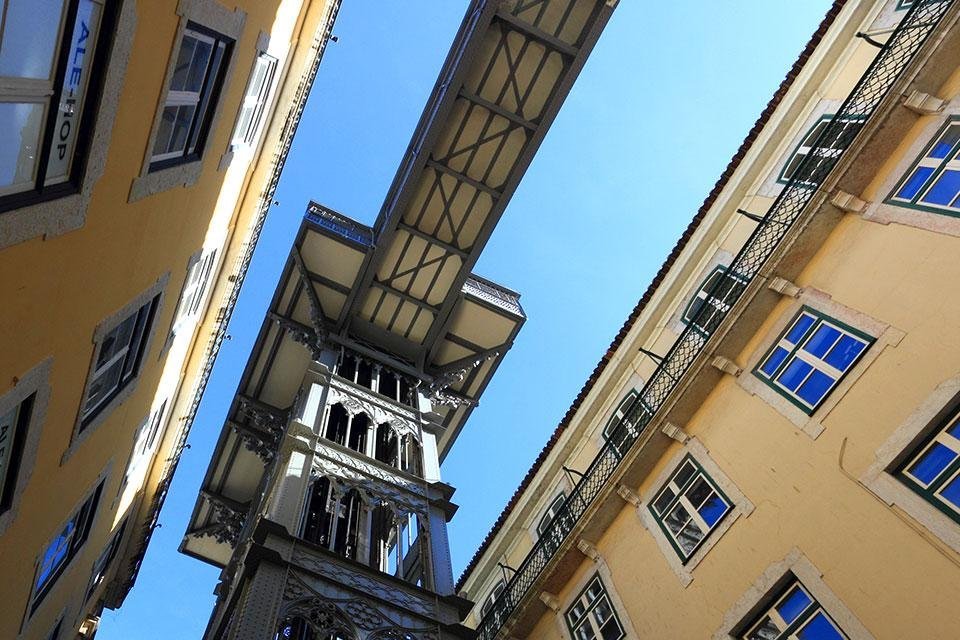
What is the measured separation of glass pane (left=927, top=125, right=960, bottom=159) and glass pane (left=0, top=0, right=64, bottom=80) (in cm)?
960

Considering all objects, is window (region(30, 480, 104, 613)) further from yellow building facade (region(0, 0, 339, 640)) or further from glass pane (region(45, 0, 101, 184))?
glass pane (region(45, 0, 101, 184))

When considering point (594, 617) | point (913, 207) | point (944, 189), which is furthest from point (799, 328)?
point (594, 617)

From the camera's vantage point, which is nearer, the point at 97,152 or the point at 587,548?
the point at 97,152

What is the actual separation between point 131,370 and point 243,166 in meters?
4.19

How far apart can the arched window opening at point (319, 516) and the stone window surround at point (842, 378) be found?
8.70 m

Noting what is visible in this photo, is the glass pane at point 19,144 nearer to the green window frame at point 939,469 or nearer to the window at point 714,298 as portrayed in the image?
the green window frame at point 939,469

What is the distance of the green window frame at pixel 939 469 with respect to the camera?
7160 millimetres

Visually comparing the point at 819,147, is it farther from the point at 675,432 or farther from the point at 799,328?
the point at 675,432

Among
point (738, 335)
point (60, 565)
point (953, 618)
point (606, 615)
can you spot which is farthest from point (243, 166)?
point (953, 618)

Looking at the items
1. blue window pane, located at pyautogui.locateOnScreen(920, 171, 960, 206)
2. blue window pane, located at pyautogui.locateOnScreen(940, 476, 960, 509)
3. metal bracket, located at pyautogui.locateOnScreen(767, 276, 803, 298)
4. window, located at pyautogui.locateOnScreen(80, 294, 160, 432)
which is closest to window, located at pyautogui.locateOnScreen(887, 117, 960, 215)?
blue window pane, located at pyautogui.locateOnScreen(920, 171, 960, 206)

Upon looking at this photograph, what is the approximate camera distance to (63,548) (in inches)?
454

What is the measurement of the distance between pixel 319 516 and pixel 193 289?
247 inches

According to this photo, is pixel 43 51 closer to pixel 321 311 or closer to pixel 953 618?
pixel 953 618

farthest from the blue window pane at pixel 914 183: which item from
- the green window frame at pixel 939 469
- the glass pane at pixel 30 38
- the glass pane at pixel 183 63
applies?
the glass pane at pixel 30 38
